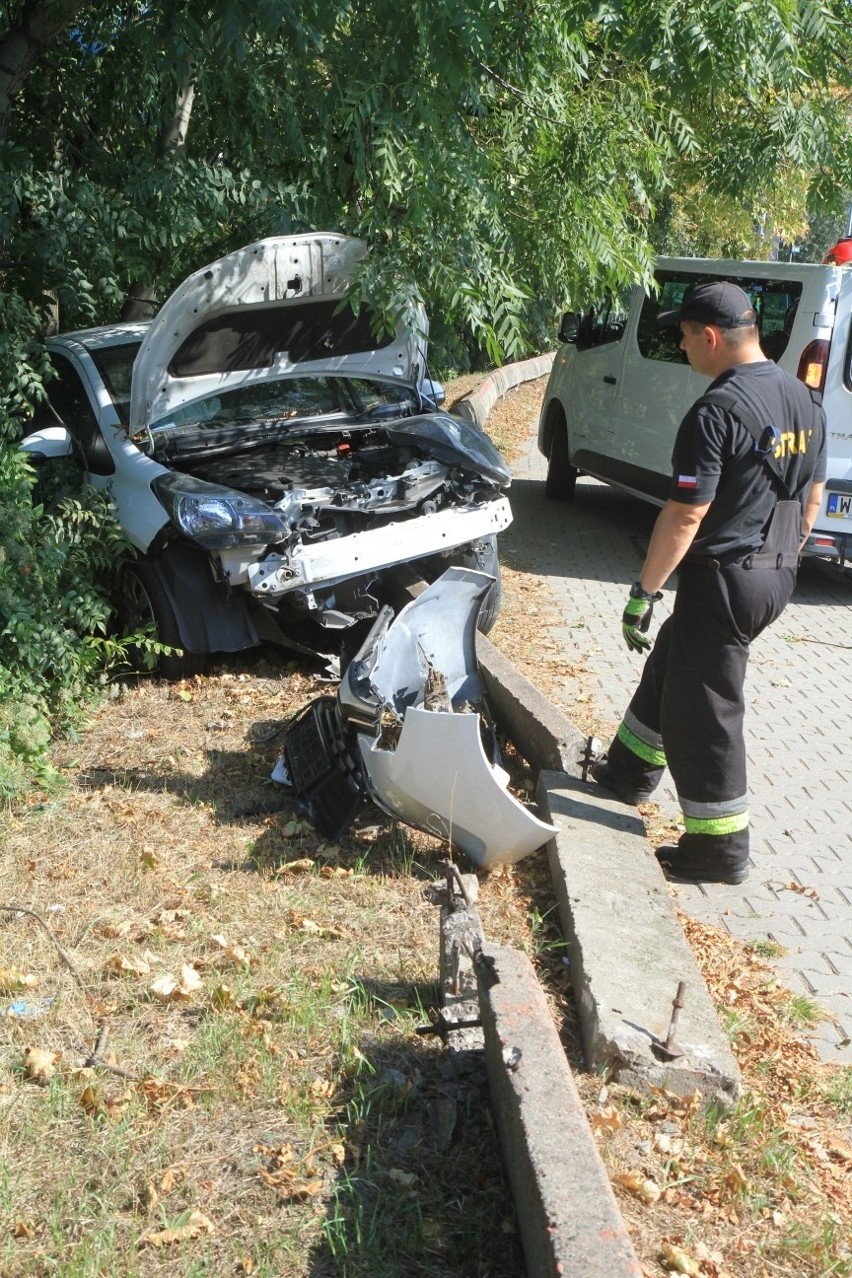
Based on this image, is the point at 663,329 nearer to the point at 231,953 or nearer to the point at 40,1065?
the point at 231,953

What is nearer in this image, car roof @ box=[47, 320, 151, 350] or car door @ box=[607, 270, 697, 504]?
car roof @ box=[47, 320, 151, 350]

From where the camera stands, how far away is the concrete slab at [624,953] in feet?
11.1

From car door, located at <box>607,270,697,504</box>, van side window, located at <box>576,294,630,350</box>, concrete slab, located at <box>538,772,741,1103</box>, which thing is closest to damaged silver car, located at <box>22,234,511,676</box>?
concrete slab, located at <box>538,772,741,1103</box>

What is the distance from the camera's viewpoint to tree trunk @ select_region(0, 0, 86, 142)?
678 cm

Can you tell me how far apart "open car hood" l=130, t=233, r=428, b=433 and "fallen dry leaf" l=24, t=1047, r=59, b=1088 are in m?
3.98

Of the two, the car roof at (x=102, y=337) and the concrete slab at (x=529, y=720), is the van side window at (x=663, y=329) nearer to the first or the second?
the car roof at (x=102, y=337)

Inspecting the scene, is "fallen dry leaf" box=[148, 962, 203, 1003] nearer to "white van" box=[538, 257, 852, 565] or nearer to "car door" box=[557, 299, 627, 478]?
"white van" box=[538, 257, 852, 565]

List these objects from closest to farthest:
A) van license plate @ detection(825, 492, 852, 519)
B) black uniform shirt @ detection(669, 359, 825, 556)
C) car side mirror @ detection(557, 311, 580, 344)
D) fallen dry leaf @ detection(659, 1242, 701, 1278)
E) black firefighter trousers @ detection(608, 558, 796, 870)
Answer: fallen dry leaf @ detection(659, 1242, 701, 1278) → black uniform shirt @ detection(669, 359, 825, 556) → black firefighter trousers @ detection(608, 558, 796, 870) → van license plate @ detection(825, 492, 852, 519) → car side mirror @ detection(557, 311, 580, 344)

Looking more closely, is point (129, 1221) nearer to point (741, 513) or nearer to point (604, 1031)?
point (604, 1031)

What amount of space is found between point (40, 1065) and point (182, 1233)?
0.77 m

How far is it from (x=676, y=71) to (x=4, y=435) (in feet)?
13.8

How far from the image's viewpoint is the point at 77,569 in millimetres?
6453

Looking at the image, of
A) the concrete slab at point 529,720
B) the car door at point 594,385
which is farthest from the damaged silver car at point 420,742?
the car door at point 594,385

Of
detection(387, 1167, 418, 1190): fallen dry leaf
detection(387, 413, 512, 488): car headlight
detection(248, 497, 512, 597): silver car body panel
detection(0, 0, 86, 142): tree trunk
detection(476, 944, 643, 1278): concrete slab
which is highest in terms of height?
detection(0, 0, 86, 142): tree trunk
